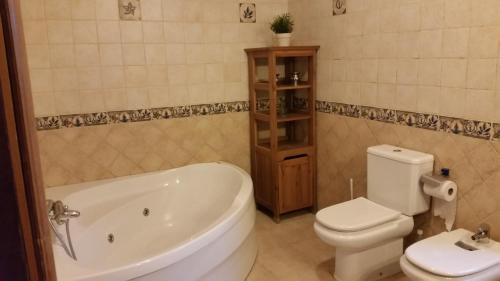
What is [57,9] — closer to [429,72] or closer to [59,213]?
[59,213]

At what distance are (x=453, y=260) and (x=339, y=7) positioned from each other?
2.00 metres

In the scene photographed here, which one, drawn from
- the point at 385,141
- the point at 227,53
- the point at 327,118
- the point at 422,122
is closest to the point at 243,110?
the point at 227,53

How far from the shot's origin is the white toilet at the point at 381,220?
2.41 m

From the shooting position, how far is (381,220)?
2.46 meters

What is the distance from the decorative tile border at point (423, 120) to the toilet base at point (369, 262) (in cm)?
77

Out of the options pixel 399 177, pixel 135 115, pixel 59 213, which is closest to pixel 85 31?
pixel 135 115

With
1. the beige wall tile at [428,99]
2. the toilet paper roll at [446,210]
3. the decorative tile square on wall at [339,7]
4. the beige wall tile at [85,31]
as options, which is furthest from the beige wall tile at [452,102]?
the beige wall tile at [85,31]

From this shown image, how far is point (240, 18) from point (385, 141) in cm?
163

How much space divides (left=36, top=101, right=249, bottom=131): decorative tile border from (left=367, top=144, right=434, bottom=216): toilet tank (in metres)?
1.38

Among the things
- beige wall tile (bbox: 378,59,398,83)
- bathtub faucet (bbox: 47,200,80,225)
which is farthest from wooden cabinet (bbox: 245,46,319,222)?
bathtub faucet (bbox: 47,200,80,225)

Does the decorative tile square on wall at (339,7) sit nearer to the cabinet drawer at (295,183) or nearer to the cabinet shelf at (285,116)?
the cabinet shelf at (285,116)

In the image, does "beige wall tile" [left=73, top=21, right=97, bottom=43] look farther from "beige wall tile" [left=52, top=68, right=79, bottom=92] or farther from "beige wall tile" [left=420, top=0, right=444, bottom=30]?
"beige wall tile" [left=420, top=0, right=444, bottom=30]

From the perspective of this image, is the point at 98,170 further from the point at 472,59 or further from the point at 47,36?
the point at 472,59

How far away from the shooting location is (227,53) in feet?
11.5
